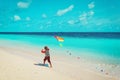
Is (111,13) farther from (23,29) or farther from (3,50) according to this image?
(3,50)

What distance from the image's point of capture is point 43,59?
391cm

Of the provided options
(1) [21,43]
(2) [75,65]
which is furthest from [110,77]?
(1) [21,43]

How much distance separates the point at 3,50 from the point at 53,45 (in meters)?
0.78

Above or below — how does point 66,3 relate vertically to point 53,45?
above

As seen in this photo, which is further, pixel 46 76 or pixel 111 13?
pixel 111 13

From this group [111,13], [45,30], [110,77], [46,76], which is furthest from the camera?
Answer: [111,13]

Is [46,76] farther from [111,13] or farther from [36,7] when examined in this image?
[111,13]

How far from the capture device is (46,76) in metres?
3.35

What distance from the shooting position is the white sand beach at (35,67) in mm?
3297

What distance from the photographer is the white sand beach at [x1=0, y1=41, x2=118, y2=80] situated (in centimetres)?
330

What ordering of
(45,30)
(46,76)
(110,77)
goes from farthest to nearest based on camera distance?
(45,30), (110,77), (46,76)

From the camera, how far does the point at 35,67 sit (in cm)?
355

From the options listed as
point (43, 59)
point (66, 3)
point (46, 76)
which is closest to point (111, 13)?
point (66, 3)

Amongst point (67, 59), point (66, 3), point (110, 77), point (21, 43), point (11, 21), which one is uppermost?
point (66, 3)
